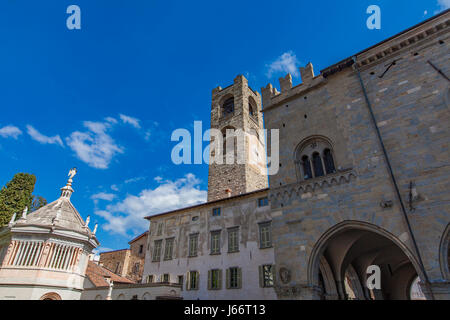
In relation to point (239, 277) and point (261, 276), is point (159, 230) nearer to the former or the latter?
point (239, 277)

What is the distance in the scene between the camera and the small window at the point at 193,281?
71.2 feet

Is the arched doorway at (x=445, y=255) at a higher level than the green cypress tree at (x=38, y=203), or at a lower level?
lower

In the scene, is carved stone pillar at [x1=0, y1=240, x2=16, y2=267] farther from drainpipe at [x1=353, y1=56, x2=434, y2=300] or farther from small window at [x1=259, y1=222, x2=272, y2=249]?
drainpipe at [x1=353, y1=56, x2=434, y2=300]

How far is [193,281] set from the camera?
22047mm

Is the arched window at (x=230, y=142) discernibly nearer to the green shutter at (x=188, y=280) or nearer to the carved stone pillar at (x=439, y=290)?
the green shutter at (x=188, y=280)

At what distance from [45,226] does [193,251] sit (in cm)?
1128

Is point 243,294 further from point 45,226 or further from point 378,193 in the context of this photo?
point 45,226

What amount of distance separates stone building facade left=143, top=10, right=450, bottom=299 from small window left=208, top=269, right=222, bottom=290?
0.14 m

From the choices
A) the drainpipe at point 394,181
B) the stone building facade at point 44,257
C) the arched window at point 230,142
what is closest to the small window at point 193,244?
the stone building facade at point 44,257

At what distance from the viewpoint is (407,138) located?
1170 cm

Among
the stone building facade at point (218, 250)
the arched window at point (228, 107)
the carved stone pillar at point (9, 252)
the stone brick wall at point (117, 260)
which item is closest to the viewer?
the carved stone pillar at point (9, 252)

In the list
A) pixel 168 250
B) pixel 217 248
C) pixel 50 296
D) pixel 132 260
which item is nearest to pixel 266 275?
pixel 217 248

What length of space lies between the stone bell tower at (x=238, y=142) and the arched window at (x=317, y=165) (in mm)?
17020
